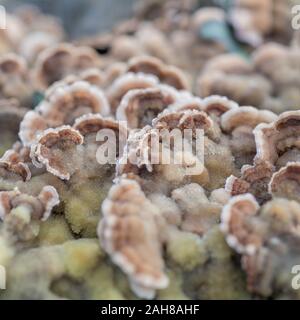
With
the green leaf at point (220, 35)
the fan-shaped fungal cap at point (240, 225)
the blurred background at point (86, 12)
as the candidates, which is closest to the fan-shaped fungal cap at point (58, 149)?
the fan-shaped fungal cap at point (240, 225)

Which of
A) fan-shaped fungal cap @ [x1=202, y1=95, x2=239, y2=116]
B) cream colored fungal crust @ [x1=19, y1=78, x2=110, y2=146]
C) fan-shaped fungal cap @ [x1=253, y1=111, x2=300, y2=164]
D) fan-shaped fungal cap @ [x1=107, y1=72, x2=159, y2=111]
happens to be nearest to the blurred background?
fan-shaped fungal cap @ [x1=107, y1=72, x2=159, y2=111]

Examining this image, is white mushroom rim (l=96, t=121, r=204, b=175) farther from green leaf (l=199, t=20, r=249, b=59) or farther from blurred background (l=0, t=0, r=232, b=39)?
blurred background (l=0, t=0, r=232, b=39)

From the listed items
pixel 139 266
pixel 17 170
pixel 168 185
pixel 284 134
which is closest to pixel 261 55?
pixel 284 134

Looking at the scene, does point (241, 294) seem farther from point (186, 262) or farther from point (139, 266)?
point (139, 266)

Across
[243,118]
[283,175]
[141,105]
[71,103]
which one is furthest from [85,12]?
[283,175]

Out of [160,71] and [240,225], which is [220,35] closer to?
[160,71]

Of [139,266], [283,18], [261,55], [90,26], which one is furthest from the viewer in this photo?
[90,26]

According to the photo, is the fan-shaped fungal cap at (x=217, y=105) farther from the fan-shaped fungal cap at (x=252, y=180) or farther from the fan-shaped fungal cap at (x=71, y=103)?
the fan-shaped fungal cap at (x=71, y=103)
